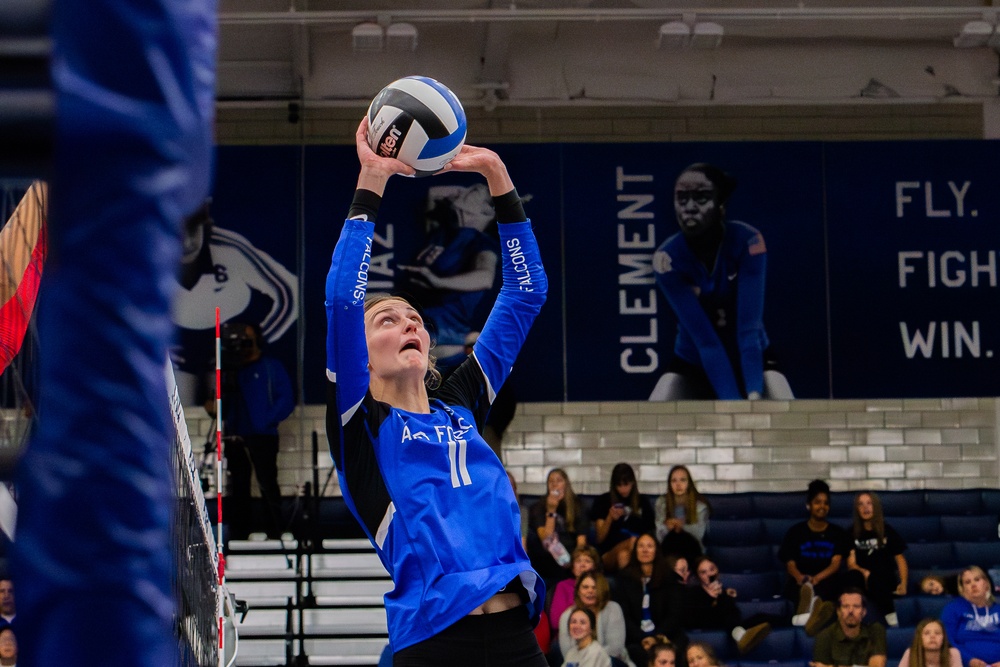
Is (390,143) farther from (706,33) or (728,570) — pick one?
(728,570)

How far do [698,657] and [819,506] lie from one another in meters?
2.58

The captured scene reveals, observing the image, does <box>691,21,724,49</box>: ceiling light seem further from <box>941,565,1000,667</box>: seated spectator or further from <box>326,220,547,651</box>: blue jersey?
<box>326,220,547,651</box>: blue jersey

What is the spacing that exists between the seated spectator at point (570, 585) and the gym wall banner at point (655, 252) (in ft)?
6.19

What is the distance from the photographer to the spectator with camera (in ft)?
33.2

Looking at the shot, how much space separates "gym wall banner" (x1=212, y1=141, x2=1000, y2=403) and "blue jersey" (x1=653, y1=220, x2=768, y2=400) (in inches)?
2.7

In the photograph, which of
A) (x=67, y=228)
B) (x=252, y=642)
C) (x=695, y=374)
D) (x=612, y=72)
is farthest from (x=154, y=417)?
(x=612, y=72)

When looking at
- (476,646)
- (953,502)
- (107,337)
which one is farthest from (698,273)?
(107,337)

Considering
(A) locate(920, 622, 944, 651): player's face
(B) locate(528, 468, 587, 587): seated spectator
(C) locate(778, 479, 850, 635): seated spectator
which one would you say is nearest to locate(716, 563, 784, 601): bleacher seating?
(C) locate(778, 479, 850, 635): seated spectator

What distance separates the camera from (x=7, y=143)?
0.66 meters

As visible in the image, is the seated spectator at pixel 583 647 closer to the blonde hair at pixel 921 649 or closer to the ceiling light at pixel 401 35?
the blonde hair at pixel 921 649

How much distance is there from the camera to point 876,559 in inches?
364

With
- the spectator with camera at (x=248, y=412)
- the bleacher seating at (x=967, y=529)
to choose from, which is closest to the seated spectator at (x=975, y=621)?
the bleacher seating at (x=967, y=529)

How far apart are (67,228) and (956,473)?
41.4 ft

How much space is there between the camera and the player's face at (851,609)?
8.25 metres
